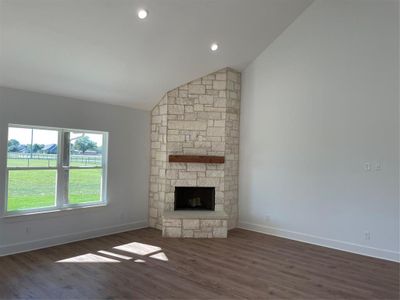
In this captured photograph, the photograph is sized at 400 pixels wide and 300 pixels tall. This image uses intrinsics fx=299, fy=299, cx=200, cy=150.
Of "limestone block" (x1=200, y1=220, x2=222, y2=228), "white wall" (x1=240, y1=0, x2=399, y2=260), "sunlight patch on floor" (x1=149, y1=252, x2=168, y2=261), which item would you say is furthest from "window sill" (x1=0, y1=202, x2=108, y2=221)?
"white wall" (x1=240, y1=0, x2=399, y2=260)

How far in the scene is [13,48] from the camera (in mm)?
3564

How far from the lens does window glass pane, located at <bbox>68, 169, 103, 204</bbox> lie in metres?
4.96

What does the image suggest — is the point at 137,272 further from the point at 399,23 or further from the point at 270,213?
the point at 399,23

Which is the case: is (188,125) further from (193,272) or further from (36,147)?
(193,272)

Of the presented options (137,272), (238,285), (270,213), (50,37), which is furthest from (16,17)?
(270,213)

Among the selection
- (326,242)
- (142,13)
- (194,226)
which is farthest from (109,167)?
(326,242)

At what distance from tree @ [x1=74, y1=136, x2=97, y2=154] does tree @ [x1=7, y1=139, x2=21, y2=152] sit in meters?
0.89

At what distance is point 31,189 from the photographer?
445 cm

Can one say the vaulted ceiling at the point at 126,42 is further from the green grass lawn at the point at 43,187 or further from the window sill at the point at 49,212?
the window sill at the point at 49,212

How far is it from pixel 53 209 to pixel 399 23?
5.79 metres

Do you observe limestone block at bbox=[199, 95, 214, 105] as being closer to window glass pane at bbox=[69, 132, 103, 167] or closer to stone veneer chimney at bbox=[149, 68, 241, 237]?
stone veneer chimney at bbox=[149, 68, 241, 237]

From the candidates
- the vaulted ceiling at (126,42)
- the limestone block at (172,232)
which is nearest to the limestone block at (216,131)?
the vaulted ceiling at (126,42)

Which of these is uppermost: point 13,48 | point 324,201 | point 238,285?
point 13,48

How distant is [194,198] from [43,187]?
108 inches
